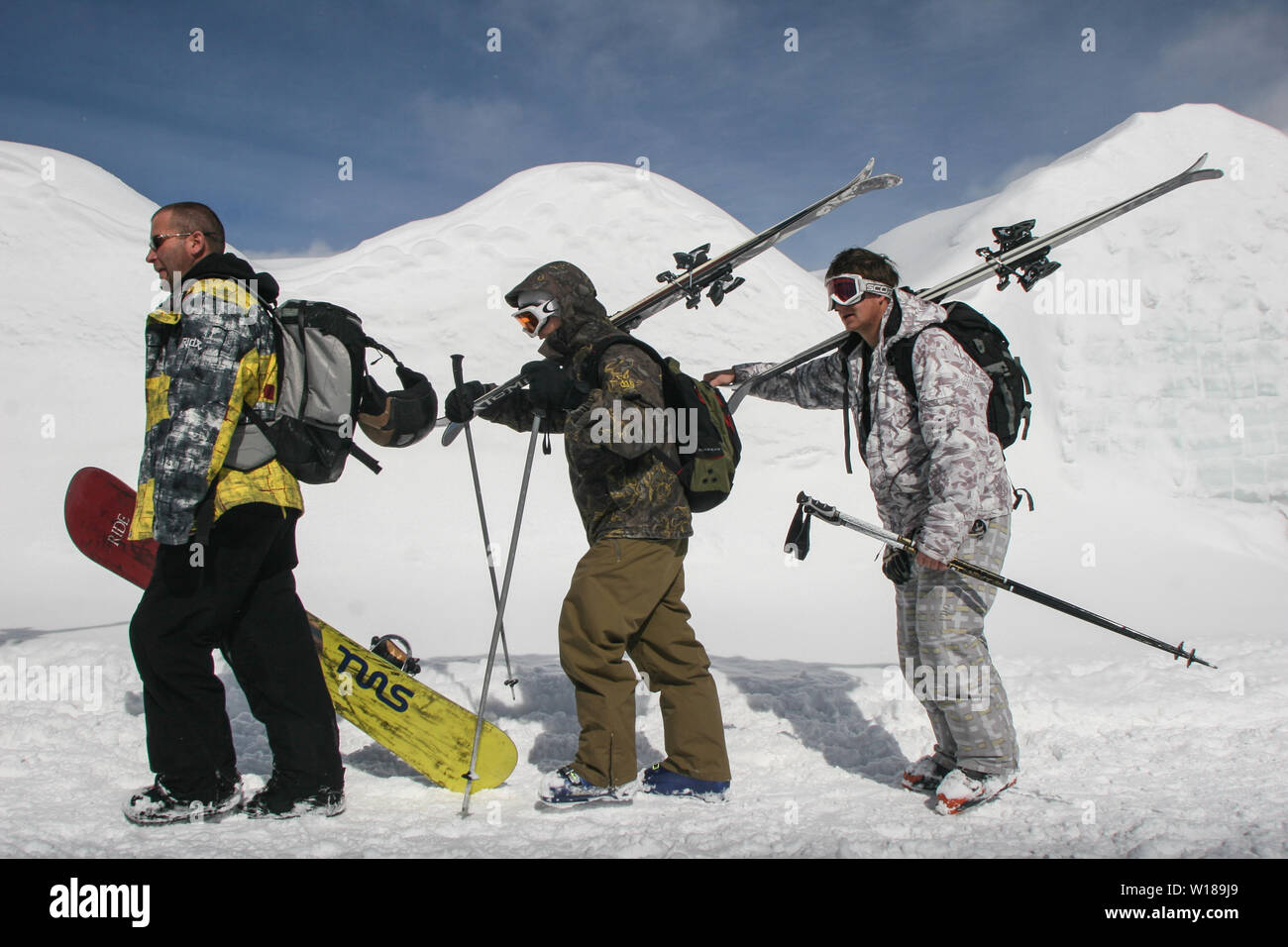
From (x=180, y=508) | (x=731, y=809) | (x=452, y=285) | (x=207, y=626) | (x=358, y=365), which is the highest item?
(x=452, y=285)

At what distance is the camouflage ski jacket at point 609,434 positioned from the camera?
3.12 meters

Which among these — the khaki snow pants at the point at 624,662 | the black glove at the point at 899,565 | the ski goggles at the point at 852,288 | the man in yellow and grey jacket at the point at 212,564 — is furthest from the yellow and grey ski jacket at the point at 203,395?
the black glove at the point at 899,565

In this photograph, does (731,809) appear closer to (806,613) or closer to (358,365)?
(358,365)

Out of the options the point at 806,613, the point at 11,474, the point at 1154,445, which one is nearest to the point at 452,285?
the point at 11,474

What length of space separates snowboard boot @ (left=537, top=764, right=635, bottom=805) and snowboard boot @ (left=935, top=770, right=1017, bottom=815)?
113cm

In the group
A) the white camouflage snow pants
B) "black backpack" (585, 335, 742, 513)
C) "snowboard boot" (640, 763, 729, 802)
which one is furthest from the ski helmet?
the white camouflage snow pants

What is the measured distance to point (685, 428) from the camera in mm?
3279

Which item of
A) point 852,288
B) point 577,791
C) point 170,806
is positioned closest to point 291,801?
point 170,806

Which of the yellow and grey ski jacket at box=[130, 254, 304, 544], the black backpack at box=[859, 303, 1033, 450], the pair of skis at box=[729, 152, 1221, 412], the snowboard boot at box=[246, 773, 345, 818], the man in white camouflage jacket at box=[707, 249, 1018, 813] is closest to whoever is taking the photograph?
the yellow and grey ski jacket at box=[130, 254, 304, 544]

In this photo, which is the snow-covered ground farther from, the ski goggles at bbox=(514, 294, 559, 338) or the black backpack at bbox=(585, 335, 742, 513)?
the ski goggles at bbox=(514, 294, 559, 338)

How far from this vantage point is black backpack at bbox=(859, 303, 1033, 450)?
3270mm

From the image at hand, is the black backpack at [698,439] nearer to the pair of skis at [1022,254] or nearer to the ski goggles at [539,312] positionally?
the ski goggles at [539,312]
